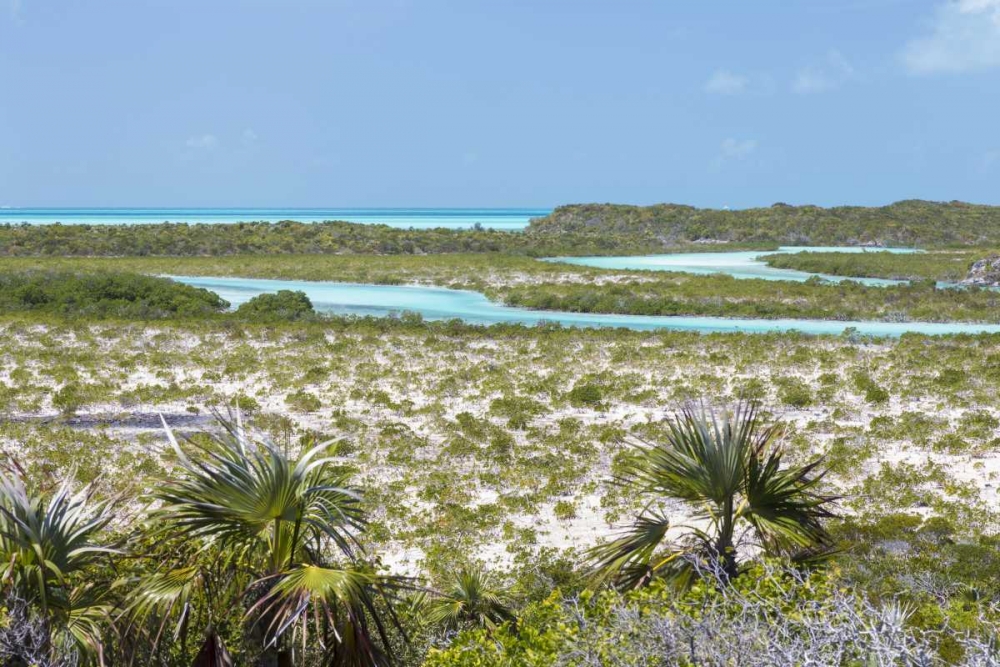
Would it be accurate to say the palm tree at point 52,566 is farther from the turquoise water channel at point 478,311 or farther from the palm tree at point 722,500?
the turquoise water channel at point 478,311

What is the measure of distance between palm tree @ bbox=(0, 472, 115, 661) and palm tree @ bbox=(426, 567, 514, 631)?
274cm

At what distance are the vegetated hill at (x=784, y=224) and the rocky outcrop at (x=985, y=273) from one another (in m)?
35.2

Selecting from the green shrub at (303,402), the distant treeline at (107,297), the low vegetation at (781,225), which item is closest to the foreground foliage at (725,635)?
the green shrub at (303,402)

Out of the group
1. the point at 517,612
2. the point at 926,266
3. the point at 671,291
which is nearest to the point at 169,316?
the point at 671,291

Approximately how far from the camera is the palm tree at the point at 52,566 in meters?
5.94

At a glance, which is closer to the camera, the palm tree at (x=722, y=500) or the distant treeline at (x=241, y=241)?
the palm tree at (x=722, y=500)

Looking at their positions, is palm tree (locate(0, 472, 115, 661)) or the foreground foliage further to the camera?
palm tree (locate(0, 472, 115, 661))

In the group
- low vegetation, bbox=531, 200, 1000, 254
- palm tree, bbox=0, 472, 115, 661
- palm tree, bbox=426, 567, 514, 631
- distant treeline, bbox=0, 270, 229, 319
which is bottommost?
low vegetation, bbox=531, 200, 1000, 254

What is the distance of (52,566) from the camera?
591 centimetres

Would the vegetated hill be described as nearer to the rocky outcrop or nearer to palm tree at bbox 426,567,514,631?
the rocky outcrop

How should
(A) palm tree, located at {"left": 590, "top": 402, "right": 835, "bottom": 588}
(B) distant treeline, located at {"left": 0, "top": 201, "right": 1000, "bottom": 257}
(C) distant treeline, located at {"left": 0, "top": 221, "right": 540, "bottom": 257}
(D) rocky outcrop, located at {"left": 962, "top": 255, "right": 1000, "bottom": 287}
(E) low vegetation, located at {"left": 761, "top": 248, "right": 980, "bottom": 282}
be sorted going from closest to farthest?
1. (A) palm tree, located at {"left": 590, "top": 402, "right": 835, "bottom": 588}
2. (D) rocky outcrop, located at {"left": 962, "top": 255, "right": 1000, "bottom": 287}
3. (E) low vegetation, located at {"left": 761, "top": 248, "right": 980, "bottom": 282}
4. (C) distant treeline, located at {"left": 0, "top": 221, "right": 540, "bottom": 257}
5. (B) distant treeline, located at {"left": 0, "top": 201, "right": 1000, "bottom": 257}

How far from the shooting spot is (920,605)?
801 centimetres

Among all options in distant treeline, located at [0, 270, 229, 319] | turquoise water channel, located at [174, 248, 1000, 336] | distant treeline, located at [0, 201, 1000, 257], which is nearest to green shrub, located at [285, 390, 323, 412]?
distant treeline, located at [0, 270, 229, 319]

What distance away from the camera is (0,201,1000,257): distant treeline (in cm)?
6806
